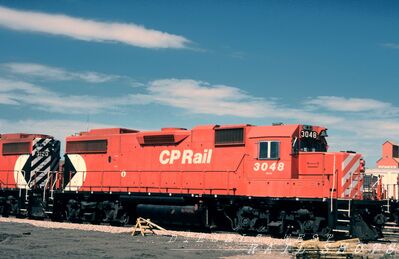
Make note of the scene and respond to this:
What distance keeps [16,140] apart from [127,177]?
30.0 feet

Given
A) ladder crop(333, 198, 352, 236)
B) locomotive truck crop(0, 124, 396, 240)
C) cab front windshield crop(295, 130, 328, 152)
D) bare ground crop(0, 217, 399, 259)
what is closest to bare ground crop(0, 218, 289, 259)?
bare ground crop(0, 217, 399, 259)

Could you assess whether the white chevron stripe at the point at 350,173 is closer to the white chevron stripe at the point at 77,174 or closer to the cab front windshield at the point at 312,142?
the cab front windshield at the point at 312,142

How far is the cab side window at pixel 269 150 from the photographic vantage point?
1945 centimetres

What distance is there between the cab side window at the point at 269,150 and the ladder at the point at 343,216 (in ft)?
9.21

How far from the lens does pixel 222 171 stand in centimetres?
2097

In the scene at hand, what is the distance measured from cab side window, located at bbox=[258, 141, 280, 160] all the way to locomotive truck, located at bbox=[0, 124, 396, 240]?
0.04m

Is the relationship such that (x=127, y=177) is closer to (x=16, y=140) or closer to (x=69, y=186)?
(x=69, y=186)

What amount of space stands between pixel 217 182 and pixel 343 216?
5.19 m

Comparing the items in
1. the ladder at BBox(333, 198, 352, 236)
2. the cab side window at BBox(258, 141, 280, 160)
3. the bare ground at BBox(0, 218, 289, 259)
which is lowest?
the bare ground at BBox(0, 218, 289, 259)

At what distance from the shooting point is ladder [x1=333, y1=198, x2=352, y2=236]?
17.6 metres

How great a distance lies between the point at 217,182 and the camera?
2108cm

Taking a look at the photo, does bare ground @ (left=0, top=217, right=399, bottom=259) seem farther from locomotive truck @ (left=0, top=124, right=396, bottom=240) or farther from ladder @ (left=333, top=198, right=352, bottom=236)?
locomotive truck @ (left=0, top=124, right=396, bottom=240)

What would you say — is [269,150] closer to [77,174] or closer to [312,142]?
[312,142]

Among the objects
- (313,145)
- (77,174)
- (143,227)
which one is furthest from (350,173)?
(77,174)
